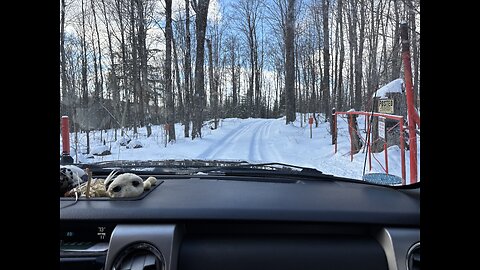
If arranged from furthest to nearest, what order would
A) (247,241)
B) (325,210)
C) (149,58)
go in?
(149,58) < (325,210) < (247,241)

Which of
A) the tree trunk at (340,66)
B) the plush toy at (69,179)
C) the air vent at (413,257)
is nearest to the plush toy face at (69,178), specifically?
the plush toy at (69,179)

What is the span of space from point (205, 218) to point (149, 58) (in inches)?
683

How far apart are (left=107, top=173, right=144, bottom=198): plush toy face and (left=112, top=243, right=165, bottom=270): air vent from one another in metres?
0.45

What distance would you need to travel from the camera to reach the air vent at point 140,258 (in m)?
1.44

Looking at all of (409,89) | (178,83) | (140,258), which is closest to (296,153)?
(409,89)

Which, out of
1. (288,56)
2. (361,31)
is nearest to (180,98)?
(288,56)

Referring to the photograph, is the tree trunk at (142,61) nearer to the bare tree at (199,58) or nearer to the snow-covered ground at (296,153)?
the bare tree at (199,58)

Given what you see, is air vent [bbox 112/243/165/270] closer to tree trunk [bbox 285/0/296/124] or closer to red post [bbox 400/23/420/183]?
red post [bbox 400/23/420/183]

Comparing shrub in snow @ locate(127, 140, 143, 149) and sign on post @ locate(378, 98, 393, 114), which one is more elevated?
sign on post @ locate(378, 98, 393, 114)

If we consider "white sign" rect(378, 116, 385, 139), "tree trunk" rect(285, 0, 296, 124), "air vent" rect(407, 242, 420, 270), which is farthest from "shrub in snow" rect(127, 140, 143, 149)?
"air vent" rect(407, 242, 420, 270)

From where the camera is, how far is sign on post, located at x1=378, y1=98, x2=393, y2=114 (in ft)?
19.6

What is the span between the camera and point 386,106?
610 centimetres
